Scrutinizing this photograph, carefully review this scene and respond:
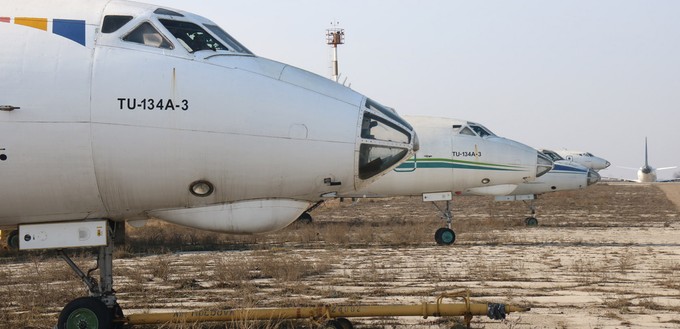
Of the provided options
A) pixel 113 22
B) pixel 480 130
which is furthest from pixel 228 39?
pixel 480 130

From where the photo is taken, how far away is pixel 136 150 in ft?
24.9

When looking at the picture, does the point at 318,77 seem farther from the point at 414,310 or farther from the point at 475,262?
the point at 475,262

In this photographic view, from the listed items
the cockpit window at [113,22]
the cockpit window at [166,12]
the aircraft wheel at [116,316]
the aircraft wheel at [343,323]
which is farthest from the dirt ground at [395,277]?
the cockpit window at [166,12]

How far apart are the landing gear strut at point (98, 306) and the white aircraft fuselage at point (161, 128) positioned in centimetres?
93

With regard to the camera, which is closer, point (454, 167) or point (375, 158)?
point (375, 158)

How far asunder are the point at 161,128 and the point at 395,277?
7.98 metres

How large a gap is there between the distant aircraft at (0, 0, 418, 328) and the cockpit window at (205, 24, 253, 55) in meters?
0.17

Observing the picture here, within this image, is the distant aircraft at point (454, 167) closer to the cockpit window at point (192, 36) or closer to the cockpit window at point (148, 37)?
the cockpit window at point (192, 36)

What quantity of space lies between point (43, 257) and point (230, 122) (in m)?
13.7

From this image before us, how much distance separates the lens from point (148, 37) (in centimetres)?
797

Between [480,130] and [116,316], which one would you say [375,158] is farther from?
[480,130]

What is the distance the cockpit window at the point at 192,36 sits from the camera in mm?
8031

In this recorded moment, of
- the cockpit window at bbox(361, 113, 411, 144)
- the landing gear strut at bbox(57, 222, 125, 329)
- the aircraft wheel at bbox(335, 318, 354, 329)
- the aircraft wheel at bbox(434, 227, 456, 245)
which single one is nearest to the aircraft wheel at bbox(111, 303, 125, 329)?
the landing gear strut at bbox(57, 222, 125, 329)

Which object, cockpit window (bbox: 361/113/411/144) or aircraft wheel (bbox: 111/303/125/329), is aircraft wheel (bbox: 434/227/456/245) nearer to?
aircraft wheel (bbox: 111/303/125/329)
